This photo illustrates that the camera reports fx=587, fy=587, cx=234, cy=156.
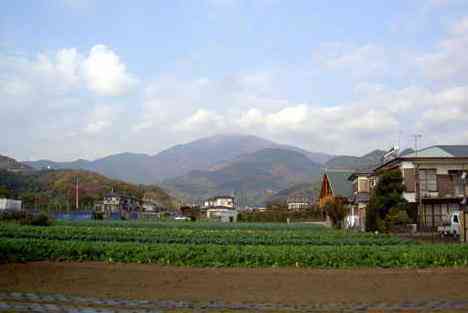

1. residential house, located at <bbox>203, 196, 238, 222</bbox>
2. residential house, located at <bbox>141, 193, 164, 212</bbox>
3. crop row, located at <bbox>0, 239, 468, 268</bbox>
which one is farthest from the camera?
residential house, located at <bbox>141, 193, 164, 212</bbox>

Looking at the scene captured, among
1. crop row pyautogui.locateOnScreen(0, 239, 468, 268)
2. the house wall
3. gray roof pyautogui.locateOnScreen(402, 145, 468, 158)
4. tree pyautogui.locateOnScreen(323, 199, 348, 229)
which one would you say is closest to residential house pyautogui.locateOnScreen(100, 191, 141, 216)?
the house wall

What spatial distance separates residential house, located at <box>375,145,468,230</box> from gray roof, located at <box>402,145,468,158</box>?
8 centimetres

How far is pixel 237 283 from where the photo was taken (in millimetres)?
16094

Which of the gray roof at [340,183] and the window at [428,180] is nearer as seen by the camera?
the window at [428,180]

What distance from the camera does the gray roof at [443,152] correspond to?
4762 cm

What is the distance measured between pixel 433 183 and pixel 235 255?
31.2m

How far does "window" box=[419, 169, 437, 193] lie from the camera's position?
4709cm

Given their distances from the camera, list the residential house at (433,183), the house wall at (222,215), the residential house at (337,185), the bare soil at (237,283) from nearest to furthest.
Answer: the bare soil at (237,283) < the residential house at (433,183) < the residential house at (337,185) < the house wall at (222,215)

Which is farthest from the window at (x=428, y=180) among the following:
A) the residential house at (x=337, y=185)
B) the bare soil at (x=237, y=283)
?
the bare soil at (x=237, y=283)

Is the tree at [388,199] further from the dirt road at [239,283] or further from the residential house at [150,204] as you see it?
the residential house at [150,204]

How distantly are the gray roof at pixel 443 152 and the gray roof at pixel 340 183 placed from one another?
74.8ft

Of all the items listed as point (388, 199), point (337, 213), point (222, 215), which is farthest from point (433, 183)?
point (222, 215)

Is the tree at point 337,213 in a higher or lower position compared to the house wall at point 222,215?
higher

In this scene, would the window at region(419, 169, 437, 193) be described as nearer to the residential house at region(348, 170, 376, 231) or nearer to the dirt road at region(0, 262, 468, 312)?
the residential house at region(348, 170, 376, 231)
